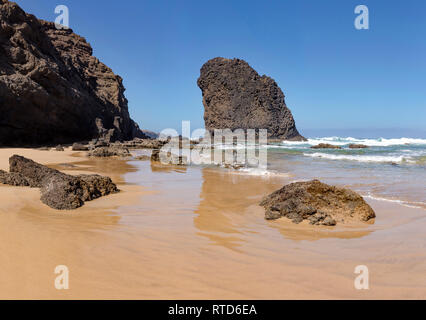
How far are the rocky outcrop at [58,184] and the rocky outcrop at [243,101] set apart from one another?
56320 mm

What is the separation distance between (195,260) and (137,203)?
236 centimetres

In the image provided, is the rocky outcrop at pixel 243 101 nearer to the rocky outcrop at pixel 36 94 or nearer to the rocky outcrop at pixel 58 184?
the rocky outcrop at pixel 36 94

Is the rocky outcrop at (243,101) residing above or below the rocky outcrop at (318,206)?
above

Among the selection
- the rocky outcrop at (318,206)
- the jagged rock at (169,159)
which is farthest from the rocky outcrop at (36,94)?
the rocky outcrop at (318,206)

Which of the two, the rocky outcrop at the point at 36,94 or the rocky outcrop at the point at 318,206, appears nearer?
the rocky outcrop at the point at 318,206

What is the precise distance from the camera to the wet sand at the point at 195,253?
6.10 feet

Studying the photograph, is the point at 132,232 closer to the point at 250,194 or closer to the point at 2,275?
the point at 2,275

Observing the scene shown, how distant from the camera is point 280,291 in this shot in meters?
1.87

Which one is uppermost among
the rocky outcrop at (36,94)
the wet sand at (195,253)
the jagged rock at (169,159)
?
the rocky outcrop at (36,94)
